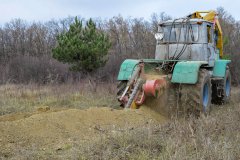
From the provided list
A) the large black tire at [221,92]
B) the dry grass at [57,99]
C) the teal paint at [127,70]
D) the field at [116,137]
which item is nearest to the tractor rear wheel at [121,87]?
the teal paint at [127,70]

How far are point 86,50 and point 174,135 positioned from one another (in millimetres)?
13385

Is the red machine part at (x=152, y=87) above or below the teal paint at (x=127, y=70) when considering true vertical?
below

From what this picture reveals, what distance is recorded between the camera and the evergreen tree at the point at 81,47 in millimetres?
17750

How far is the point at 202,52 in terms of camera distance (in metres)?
9.12

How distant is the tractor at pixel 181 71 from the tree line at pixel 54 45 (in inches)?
343

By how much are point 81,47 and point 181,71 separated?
10.2m

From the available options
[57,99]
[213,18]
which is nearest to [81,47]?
[57,99]

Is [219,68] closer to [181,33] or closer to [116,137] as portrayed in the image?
[181,33]

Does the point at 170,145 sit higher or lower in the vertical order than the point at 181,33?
lower

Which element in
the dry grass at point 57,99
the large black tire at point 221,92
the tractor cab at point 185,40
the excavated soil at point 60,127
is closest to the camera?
the excavated soil at point 60,127

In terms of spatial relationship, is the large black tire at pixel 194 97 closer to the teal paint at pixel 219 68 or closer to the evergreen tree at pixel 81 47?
the teal paint at pixel 219 68

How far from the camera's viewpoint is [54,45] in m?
35.6

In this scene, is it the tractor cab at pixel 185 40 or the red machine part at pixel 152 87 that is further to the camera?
Answer: the tractor cab at pixel 185 40

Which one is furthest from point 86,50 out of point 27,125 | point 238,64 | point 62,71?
point 27,125
